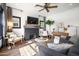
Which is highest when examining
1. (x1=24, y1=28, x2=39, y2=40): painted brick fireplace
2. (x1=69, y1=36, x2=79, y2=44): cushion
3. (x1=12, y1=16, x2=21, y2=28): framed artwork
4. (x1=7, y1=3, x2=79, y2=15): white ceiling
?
(x1=7, y1=3, x2=79, y2=15): white ceiling

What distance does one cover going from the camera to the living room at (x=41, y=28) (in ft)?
7.50

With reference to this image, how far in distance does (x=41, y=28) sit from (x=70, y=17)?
54 centimetres

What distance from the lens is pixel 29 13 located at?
232cm

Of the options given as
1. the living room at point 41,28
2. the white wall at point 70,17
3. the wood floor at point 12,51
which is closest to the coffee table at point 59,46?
the living room at point 41,28

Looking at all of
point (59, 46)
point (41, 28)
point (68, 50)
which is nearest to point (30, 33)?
point (41, 28)

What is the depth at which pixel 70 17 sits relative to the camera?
7.63 ft

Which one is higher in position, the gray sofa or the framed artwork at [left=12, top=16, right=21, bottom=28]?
the framed artwork at [left=12, top=16, right=21, bottom=28]

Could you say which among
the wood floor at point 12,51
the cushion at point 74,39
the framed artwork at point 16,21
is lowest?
the wood floor at point 12,51

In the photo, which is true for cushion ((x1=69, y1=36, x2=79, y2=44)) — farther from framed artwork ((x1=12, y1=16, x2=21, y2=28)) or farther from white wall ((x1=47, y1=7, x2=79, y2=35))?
framed artwork ((x1=12, y1=16, x2=21, y2=28))

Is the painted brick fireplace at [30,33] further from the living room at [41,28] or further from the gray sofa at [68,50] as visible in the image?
the gray sofa at [68,50]

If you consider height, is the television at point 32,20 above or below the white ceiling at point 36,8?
below

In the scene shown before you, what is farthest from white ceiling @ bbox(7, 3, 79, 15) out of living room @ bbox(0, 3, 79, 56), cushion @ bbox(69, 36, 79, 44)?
cushion @ bbox(69, 36, 79, 44)

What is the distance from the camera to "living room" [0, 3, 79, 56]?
7.50 feet

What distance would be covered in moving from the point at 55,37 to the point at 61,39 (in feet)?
A: 0.36
